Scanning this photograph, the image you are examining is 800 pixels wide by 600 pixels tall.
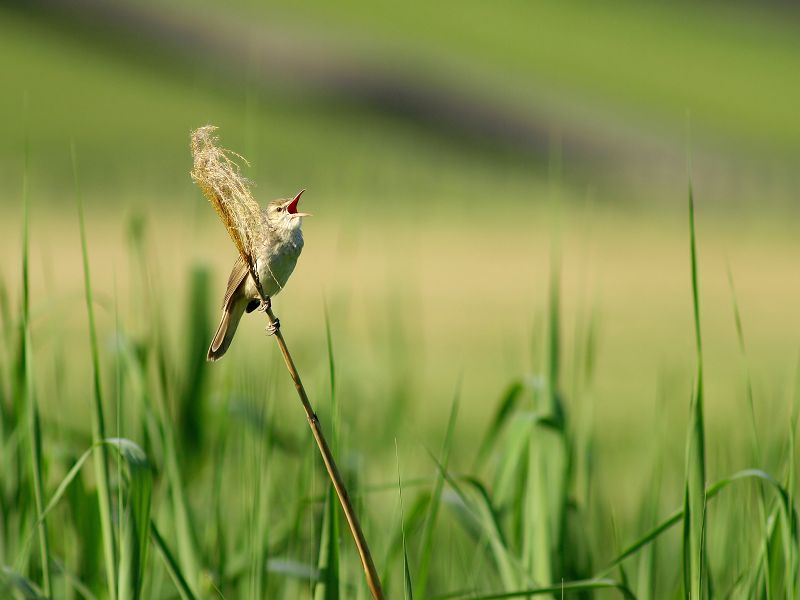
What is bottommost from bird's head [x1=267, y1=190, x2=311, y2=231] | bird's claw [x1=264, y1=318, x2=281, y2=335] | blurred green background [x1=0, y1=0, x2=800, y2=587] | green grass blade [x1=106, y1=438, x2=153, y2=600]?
green grass blade [x1=106, y1=438, x2=153, y2=600]

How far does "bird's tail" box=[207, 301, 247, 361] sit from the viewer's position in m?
1.35

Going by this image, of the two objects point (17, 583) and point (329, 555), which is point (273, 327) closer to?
point (329, 555)

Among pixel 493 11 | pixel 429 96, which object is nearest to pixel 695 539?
pixel 429 96

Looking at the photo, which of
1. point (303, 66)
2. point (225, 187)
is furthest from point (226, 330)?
point (303, 66)

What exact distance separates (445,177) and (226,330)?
30.5 ft

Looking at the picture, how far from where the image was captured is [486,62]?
13.6 meters

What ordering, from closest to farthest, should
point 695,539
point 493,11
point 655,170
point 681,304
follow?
point 695,539 → point 681,304 → point 655,170 → point 493,11

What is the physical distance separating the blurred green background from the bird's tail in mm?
833

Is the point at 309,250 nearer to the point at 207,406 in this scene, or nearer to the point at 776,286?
the point at 776,286

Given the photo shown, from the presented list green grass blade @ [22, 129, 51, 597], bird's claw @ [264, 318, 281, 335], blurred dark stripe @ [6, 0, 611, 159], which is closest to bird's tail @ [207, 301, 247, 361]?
bird's claw @ [264, 318, 281, 335]

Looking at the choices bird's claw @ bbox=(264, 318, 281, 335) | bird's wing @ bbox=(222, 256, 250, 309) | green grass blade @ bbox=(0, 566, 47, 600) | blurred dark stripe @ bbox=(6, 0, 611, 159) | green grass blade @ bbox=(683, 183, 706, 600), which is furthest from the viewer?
blurred dark stripe @ bbox=(6, 0, 611, 159)

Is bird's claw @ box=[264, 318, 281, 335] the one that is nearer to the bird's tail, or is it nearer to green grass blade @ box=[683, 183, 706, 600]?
the bird's tail

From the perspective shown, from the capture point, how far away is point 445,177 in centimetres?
1062

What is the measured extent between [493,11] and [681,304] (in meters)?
9.65
